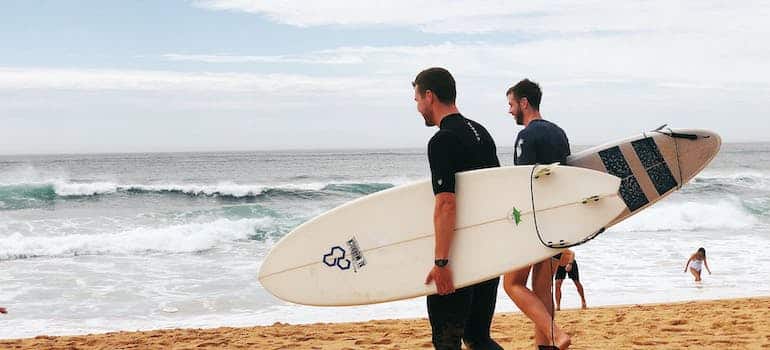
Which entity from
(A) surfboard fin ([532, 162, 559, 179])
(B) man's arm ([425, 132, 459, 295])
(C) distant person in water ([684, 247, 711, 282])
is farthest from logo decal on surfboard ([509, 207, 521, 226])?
(C) distant person in water ([684, 247, 711, 282])

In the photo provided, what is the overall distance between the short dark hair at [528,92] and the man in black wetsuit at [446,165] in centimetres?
84

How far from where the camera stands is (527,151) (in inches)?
132

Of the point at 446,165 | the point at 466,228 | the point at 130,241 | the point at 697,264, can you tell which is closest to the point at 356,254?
the point at 466,228

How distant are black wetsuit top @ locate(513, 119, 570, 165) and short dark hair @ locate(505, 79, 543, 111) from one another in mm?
146

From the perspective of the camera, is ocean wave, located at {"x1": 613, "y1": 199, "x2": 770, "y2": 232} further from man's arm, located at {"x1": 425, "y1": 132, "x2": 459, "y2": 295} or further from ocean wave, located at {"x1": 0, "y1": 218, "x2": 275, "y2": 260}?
man's arm, located at {"x1": 425, "y1": 132, "x2": 459, "y2": 295}

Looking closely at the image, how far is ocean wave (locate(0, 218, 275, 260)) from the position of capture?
1282cm

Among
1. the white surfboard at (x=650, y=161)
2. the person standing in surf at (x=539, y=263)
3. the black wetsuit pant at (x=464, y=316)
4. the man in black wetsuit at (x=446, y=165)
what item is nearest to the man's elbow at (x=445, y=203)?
the man in black wetsuit at (x=446, y=165)

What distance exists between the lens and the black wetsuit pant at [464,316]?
2.64 metres

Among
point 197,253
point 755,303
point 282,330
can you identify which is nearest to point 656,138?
point 282,330

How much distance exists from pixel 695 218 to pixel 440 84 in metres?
17.3

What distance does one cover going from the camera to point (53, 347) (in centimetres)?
581

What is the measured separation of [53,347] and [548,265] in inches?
167

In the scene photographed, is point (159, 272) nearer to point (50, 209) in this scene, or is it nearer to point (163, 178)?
point (50, 209)

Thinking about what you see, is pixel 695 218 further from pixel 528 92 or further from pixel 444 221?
pixel 444 221
